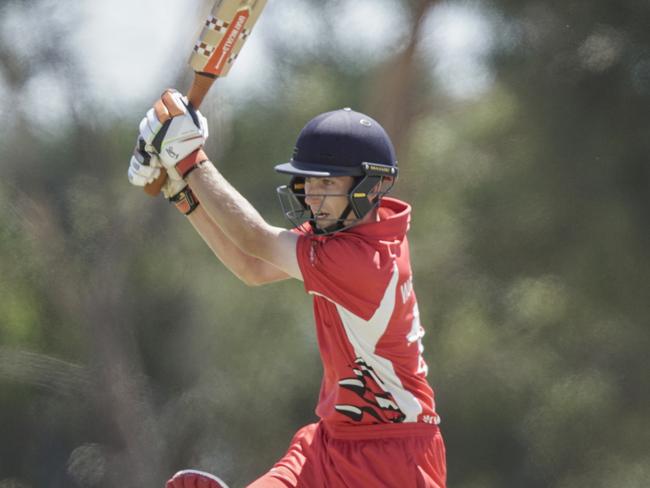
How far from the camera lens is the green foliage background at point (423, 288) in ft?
20.5

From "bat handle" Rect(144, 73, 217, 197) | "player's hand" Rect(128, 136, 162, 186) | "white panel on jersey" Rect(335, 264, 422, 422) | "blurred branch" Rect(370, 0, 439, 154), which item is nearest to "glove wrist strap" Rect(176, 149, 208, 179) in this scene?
"player's hand" Rect(128, 136, 162, 186)

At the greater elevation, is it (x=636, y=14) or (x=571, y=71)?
(x=636, y=14)

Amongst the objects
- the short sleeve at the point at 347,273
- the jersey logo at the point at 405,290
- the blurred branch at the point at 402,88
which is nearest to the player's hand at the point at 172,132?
the short sleeve at the point at 347,273

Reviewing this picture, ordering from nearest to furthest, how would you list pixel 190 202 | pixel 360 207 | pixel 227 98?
1. pixel 360 207
2. pixel 190 202
3. pixel 227 98

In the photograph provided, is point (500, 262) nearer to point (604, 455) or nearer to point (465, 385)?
point (465, 385)

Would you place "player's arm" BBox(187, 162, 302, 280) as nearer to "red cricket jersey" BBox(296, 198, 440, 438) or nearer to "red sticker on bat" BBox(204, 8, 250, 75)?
"red cricket jersey" BBox(296, 198, 440, 438)

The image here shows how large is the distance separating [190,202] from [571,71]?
11.3 feet

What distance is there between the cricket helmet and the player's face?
0.02 m

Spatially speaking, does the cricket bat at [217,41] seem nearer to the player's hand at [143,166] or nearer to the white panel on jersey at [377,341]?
the player's hand at [143,166]

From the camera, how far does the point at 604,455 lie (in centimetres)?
647

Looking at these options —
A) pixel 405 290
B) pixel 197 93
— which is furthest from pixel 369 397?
pixel 197 93

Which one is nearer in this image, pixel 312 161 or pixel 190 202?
pixel 312 161

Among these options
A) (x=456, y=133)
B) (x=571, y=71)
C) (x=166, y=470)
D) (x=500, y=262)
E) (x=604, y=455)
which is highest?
(x=571, y=71)

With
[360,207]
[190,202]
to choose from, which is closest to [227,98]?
[190,202]
